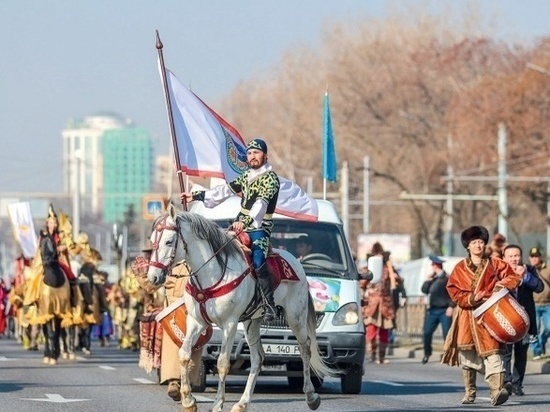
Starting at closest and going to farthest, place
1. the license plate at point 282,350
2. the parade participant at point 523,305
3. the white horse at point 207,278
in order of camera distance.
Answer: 1. the white horse at point 207,278
2. the license plate at point 282,350
3. the parade participant at point 523,305

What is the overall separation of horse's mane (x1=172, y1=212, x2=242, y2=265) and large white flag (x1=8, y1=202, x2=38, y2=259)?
18.7 meters

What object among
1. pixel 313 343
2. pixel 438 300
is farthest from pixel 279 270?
pixel 438 300

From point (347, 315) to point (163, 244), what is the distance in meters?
5.20

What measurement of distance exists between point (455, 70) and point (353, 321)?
5984 centimetres

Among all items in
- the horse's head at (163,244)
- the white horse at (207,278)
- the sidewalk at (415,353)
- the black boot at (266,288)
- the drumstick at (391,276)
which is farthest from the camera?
the drumstick at (391,276)

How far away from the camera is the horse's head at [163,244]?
1485 cm

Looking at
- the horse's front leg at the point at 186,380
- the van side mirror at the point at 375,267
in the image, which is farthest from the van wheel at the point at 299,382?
the horse's front leg at the point at 186,380

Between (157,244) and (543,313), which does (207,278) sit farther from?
(543,313)

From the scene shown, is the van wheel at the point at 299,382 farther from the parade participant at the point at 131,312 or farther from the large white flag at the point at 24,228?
the large white flag at the point at 24,228

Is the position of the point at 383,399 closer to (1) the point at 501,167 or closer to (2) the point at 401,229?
(1) the point at 501,167

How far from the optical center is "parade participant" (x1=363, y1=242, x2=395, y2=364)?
31.6m

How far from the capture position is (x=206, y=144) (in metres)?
19.6

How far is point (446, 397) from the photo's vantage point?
19.6 metres

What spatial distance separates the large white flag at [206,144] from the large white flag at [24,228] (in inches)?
571
